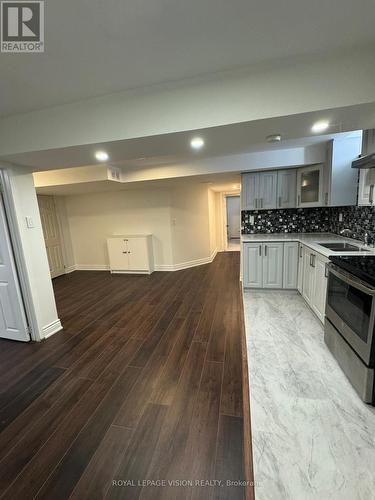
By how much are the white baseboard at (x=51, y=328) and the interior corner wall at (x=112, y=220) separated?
2911 mm

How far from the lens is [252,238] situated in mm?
3764

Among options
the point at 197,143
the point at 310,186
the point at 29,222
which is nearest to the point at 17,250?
the point at 29,222

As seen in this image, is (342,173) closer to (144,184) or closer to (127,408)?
(144,184)

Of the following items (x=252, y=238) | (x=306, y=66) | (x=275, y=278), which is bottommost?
(x=275, y=278)

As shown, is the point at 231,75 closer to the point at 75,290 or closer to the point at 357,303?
the point at 357,303

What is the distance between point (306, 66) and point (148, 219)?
14.4 ft

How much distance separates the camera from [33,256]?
102 inches

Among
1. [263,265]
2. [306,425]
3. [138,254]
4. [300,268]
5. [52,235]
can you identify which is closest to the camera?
[306,425]

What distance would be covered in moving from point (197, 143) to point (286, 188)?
2486 mm

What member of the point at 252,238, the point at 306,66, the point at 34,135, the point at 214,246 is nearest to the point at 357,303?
the point at 306,66

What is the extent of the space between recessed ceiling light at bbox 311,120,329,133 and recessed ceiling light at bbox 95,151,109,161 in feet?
6.08

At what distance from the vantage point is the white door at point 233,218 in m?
9.55

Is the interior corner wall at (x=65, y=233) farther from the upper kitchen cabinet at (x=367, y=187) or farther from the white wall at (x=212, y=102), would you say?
the upper kitchen cabinet at (x=367, y=187)

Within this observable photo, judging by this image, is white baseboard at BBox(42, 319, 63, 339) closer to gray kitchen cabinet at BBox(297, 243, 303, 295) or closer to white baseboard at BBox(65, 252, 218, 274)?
white baseboard at BBox(65, 252, 218, 274)
